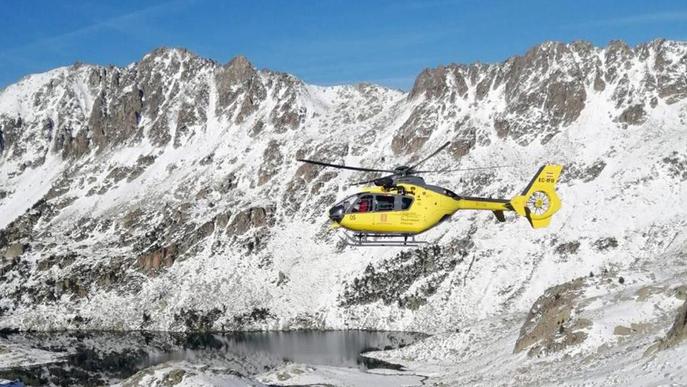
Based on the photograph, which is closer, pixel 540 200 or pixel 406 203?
pixel 406 203

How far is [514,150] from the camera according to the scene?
14388 cm

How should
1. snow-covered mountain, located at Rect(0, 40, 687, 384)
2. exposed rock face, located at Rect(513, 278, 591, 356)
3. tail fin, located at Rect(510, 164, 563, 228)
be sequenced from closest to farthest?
tail fin, located at Rect(510, 164, 563, 228)
exposed rock face, located at Rect(513, 278, 591, 356)
snow-covered mountain, located at Rect(0, 40, 687, 384)

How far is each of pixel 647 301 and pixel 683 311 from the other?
73.5 ft

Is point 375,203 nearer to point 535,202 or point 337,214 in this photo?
point 337,214

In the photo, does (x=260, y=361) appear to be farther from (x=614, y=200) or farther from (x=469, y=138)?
(x=469, y=138)

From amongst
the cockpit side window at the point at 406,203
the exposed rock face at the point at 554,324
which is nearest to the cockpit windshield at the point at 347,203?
the cockpit side window at the point at 406,203

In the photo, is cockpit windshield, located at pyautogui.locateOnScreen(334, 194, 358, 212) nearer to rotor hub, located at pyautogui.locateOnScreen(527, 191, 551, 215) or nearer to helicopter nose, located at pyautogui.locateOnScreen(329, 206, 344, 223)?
helicopter nose, located at pyautogui.locateOnScreen(329, 206, 344, 223)

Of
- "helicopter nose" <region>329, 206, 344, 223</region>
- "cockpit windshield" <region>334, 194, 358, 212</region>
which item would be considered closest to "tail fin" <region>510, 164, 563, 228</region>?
"cockpit windshield" <region>334, 194, 358, 212</region>

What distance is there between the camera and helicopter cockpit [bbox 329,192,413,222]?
44.8 meters

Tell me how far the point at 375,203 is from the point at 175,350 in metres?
76.5

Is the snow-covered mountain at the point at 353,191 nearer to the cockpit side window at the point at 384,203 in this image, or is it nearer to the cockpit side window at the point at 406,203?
the cockpit side window at the point at 406,203

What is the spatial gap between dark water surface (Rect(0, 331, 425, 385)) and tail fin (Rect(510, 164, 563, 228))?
142 feet

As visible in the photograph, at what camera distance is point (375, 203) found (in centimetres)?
4506

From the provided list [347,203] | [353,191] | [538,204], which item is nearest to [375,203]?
[347,203]
